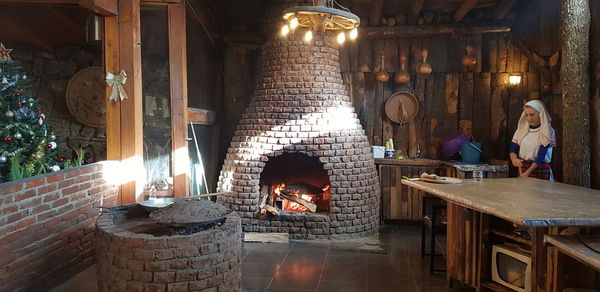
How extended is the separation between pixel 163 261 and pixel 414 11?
5.03 m

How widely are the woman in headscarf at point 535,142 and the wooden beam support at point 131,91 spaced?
14.5 feet

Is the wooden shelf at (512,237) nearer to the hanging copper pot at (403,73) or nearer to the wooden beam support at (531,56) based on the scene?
the hanging copper pot at (403,73)

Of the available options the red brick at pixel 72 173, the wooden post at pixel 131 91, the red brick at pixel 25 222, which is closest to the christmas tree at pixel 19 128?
the red brick at pixel 72 173

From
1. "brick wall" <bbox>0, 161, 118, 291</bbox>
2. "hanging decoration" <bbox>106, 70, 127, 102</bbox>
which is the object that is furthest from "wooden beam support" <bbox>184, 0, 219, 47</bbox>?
"brick wall" <bbox>0, 161, 118, 291</bbox>

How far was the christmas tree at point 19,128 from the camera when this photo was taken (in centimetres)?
407

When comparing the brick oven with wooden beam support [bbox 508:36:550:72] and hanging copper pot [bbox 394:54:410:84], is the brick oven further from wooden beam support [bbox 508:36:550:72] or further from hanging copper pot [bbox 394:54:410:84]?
wooden beam support [bbox 508:36:550:72]

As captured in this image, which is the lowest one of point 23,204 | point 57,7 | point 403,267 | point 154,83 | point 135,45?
point 403,267

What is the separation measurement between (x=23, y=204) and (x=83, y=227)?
2.98 ft

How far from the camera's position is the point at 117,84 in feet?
15.0

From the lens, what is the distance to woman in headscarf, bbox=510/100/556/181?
178 inches

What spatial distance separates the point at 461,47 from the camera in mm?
6469

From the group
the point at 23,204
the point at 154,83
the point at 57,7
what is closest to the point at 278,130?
the point at 154,83

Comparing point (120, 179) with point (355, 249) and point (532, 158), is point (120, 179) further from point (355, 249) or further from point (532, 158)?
point (532, 158)

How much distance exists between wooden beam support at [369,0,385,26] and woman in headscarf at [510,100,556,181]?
2.47m
